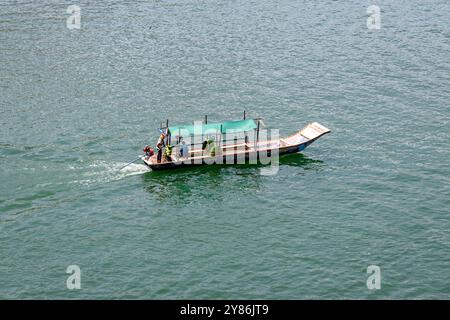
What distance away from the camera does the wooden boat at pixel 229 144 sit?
56.9 m

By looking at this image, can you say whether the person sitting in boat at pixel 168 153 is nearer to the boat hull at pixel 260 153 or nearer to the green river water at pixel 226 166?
the boat hull at pixel 260 153

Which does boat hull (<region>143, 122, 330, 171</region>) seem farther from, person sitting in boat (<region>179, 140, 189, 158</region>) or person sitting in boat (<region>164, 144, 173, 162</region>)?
person sitting in boat (<region>179, 140, 189, 158</region>)

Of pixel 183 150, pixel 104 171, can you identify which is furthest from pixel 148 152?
pixel 104 171

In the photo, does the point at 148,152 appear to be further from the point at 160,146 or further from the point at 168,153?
the point at 168,153

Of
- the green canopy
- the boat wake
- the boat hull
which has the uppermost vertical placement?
the green canopy

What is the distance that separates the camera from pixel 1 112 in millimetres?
68875

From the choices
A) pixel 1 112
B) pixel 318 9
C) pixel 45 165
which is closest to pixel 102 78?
pixel 1 112

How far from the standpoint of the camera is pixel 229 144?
59.7m

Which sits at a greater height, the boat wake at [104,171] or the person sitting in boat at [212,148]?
the person sitting in boat at [212,148]

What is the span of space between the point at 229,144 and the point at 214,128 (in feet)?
7.71

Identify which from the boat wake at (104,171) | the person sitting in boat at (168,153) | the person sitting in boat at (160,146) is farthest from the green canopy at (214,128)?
the boat wake at (104,171)

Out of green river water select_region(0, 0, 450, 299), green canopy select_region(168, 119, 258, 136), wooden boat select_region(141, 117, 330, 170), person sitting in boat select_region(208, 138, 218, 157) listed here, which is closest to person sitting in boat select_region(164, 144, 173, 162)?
wooden boat select_region(141, 117, 330, 170)

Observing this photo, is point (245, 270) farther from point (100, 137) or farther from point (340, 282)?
point (100, 137)

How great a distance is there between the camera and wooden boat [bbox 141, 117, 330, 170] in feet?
187
